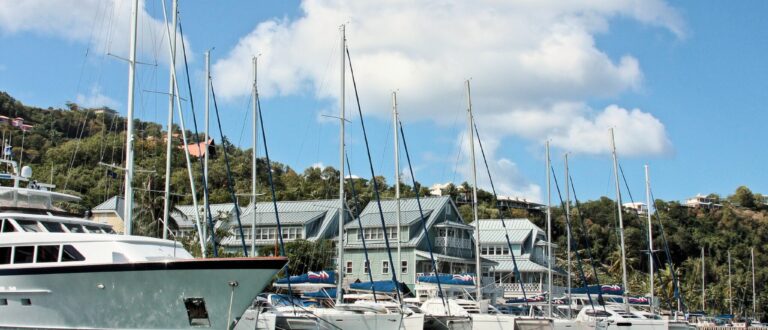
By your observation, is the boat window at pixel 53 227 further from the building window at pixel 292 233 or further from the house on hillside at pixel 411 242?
the building window at pixel 292 233

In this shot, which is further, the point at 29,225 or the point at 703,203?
the point at 703,203

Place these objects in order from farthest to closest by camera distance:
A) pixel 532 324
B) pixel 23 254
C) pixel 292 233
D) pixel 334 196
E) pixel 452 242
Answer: pixel 334 196
pixel 292 233
pixel 452 242
pixel 532 324
pixel 23 254

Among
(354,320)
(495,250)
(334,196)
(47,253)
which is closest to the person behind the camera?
(47,253)

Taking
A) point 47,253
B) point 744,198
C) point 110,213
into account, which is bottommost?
point 47,253

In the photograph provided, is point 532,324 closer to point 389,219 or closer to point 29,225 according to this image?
point 29,225

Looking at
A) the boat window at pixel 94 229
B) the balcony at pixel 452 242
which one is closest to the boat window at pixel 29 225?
the boat window at pixel 94 229

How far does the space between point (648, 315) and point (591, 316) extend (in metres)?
3.71

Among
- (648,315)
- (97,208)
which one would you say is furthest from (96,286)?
(97,208)

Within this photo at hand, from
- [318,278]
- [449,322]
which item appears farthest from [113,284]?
[318,278]

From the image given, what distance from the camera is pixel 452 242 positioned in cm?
5984

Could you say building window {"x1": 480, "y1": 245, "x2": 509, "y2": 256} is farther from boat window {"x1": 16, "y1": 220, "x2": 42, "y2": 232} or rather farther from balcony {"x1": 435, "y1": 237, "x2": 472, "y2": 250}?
boat window {"x1": 16, "y1": 220, "x2": 42, "y2": 232}

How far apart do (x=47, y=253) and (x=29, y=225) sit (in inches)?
61.7

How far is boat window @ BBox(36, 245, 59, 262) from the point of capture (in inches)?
818

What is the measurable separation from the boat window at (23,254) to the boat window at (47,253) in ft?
0.65
